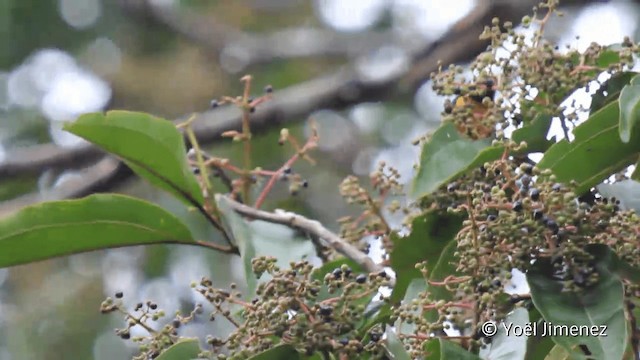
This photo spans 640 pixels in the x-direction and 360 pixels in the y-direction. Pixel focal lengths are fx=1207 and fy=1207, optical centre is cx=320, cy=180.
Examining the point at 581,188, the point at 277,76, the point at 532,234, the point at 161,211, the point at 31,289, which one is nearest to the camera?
the point at 532,234

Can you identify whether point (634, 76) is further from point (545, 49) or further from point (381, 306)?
point (381, 306)

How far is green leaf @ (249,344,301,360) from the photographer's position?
0.92 metres

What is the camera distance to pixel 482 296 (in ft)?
2.92

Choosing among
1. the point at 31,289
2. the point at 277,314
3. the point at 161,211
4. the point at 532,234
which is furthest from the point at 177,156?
the point at 31,289

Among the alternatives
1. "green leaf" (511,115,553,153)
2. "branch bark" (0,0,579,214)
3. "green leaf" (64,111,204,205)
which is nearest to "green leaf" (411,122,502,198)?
"green leaf" (511,115,553,153)

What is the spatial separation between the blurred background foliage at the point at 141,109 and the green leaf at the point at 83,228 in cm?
191

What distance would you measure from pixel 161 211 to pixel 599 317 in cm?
46

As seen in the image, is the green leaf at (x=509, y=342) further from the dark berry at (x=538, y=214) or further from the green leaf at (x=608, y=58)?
the green leaf at (x=608, y=58)

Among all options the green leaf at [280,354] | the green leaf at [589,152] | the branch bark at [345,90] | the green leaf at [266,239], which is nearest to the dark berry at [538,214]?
the green leaf at [589,152]

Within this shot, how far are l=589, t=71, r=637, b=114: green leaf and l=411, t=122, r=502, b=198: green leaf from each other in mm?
105

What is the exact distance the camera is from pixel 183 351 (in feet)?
3.16

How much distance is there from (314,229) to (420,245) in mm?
139

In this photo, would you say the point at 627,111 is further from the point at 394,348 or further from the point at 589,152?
the point at 394,348

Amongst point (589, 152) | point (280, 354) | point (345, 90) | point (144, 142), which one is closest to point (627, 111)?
point (589, 152)
